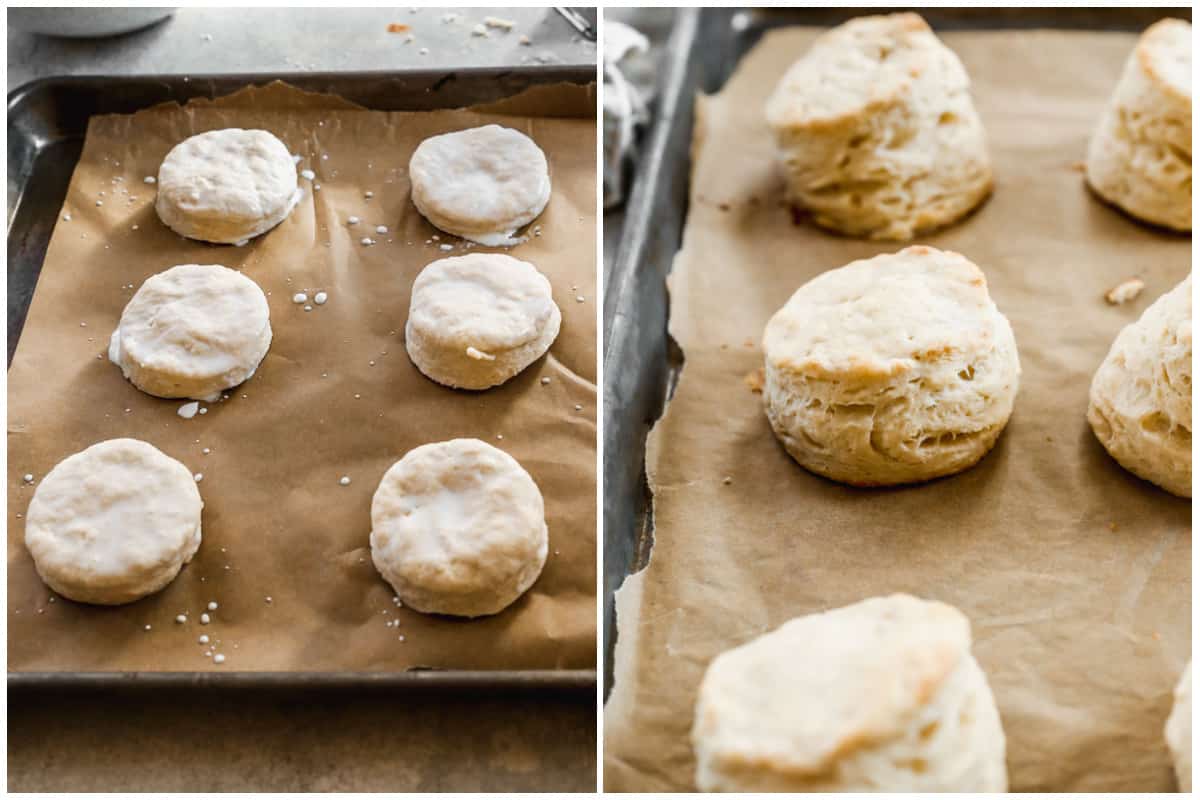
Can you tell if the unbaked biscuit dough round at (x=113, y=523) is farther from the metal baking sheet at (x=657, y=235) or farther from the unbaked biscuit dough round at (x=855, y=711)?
the unbaked biscuit dough round at (x=855, y=711)

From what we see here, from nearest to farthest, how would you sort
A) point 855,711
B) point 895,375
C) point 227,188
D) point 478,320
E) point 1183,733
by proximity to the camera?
point 855,711, point 1183,733, point 895,375, point 478,320, point 227,188

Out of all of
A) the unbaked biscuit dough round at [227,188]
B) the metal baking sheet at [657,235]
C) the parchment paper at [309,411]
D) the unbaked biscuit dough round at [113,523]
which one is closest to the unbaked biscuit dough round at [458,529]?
the parchment paper at [309,411]

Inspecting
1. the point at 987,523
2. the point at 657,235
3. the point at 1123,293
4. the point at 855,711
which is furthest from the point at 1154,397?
the point at 657,235

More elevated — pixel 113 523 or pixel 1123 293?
pixel 1123 293

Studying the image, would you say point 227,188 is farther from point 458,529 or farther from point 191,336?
point 458,529

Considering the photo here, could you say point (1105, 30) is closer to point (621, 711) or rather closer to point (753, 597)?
point (753, 597)

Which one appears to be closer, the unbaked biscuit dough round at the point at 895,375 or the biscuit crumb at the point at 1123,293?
the unbaked biscuit dough round at the point at 895,375
